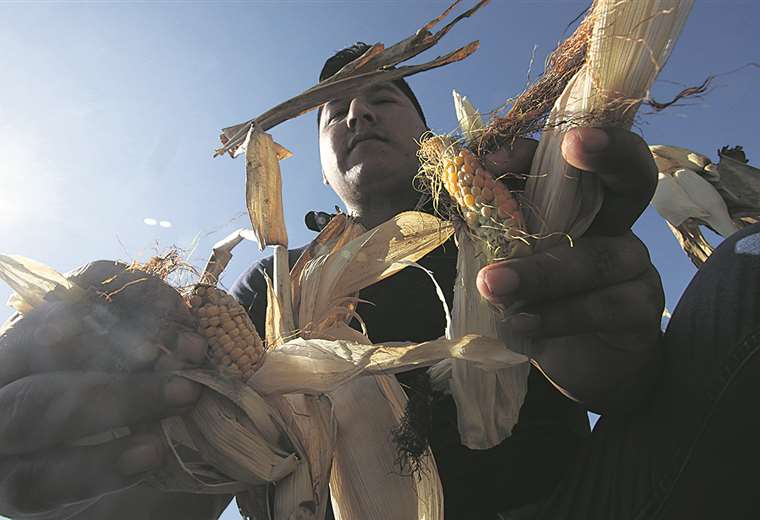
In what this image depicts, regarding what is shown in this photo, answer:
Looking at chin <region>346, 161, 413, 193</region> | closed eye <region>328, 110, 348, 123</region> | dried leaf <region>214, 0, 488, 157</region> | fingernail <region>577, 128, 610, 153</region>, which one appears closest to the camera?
fingernail <region>577, 128, 610, 153</region>

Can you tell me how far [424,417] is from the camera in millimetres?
875

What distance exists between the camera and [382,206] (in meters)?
1.66

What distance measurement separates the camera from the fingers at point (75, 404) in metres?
0.68

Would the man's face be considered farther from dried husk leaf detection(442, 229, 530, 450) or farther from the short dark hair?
dried husk leaf detection(442, 229, 530, 450)

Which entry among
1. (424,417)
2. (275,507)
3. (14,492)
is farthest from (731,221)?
(14,492)

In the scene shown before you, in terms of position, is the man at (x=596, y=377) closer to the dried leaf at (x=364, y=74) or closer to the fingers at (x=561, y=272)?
the fingers at (x=561, y=272)

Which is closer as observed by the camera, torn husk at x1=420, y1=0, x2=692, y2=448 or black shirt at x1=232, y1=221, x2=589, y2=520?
torn husk at x1=420, y1=0, x2=692, y2=448

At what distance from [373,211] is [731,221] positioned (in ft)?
4.06

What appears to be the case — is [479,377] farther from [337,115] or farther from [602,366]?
[337,115]

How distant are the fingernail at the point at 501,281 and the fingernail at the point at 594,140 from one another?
19 cm

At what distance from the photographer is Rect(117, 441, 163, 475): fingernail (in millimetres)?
727

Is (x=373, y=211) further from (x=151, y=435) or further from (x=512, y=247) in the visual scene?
(x=151, y=435)

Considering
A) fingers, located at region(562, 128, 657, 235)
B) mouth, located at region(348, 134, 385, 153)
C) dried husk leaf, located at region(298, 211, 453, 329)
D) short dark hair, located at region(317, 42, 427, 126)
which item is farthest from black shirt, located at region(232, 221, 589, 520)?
short dark hair, located at region(317, 42, 427, 126)

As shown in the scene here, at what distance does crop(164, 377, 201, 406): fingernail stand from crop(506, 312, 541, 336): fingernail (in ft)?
1.61
